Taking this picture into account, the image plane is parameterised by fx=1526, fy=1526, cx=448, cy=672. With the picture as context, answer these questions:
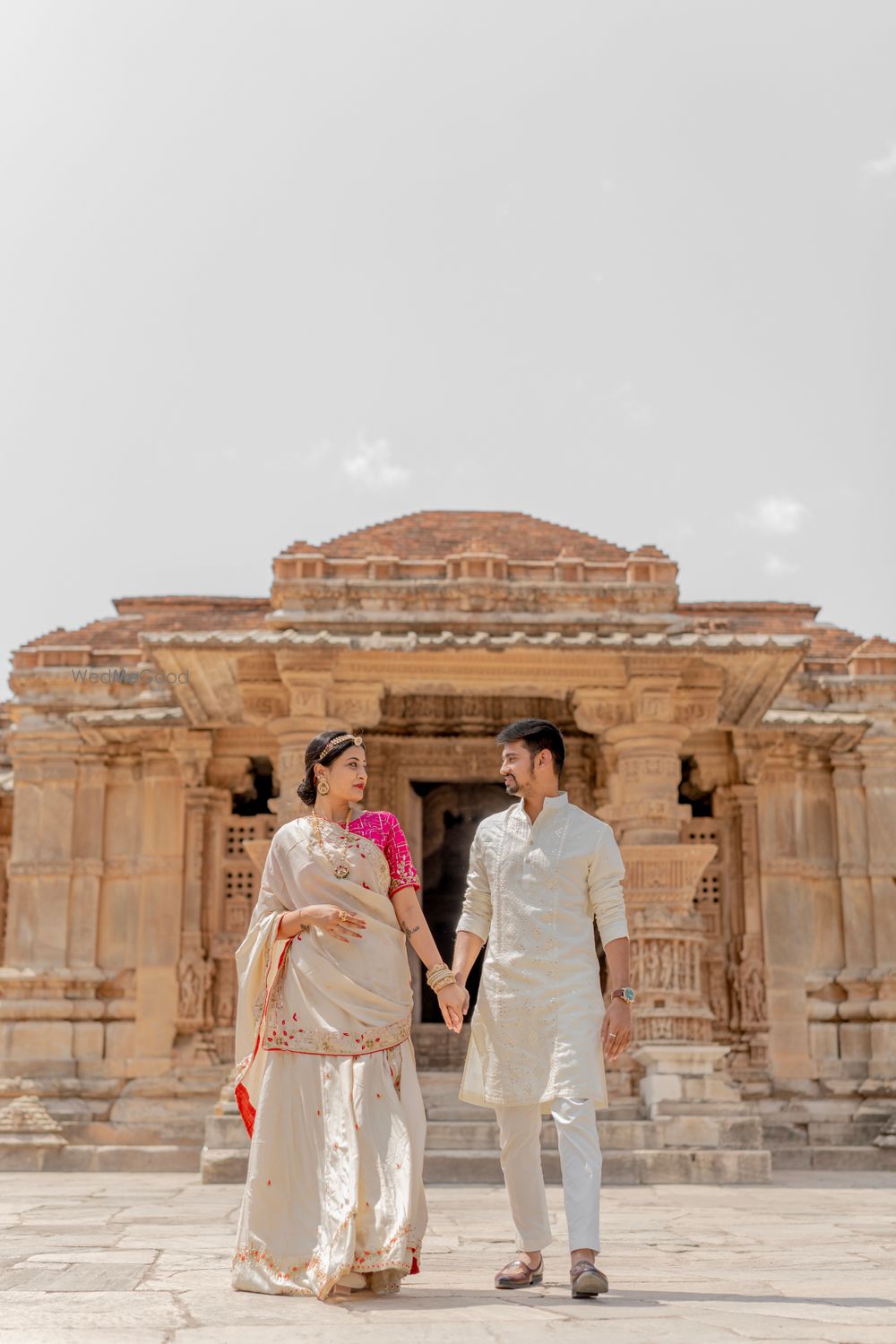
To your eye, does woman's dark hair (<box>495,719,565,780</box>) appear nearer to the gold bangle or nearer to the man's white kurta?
the man's white kurta

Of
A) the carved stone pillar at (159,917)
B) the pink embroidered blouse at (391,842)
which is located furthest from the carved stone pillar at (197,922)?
the pink embroidered blouse at (391,842)

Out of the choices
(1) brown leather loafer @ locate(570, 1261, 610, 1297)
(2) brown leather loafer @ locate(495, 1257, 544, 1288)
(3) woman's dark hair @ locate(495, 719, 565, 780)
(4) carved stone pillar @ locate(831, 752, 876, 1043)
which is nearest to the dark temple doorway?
(4) carved stone pillar @ locate(831, 752, 876, 1043)

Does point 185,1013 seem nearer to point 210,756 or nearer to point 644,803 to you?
point 210,756

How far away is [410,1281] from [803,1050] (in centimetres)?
1035

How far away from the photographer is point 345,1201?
465 cm

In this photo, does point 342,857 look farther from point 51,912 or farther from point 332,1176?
point 51,912

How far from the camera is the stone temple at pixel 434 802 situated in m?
12.6

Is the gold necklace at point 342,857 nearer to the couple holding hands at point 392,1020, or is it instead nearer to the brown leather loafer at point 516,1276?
the couple holding hands at point 392,1020

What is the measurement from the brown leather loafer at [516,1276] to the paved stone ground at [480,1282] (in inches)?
2.6

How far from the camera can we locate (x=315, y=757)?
17.0 ft

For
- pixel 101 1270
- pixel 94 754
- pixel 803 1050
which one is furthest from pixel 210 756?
pixel 101 1270

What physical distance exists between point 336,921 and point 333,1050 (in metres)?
0.41

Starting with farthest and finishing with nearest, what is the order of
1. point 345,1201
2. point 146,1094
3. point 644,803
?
point 146,1094 < point 644,803 < point 345,1201

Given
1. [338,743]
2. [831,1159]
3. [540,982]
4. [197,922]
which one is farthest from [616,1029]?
[197,922]
